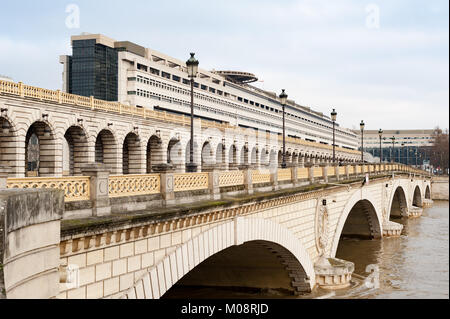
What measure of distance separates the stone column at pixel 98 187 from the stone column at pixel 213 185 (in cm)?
564

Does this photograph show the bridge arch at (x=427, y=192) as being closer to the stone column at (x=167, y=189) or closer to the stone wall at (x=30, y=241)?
the stone column at (x=167, y=189)

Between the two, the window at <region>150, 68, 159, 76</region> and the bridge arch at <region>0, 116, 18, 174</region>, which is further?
the window at <region>150, 68, 159, 76</region>

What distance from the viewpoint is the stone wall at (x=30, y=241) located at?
6863 millimetres

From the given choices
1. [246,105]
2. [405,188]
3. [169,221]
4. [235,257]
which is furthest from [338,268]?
[246,105]

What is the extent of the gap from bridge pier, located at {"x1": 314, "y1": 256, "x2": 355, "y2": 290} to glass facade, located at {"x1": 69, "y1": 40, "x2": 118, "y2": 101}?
193 feet

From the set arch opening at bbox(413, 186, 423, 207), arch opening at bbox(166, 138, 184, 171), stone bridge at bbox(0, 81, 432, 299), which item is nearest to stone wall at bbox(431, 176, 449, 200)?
arch opening at bbox(413, 186, 423, 207)

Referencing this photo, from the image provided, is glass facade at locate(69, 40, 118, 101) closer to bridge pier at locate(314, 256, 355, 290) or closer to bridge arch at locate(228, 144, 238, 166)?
bridge arch at locate(228, 144, 238, 166)

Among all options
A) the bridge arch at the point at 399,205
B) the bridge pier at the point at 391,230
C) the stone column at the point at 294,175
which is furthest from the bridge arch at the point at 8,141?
the bridge arch at the point at 399,205

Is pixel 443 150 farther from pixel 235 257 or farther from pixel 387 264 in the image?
pixel 235 257

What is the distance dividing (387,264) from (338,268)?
39.1ft

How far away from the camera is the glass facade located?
8144 cm

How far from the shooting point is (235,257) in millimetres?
26406
